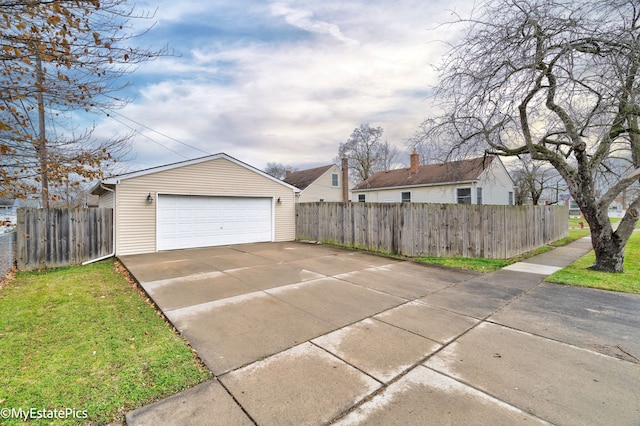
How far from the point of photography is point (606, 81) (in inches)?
226

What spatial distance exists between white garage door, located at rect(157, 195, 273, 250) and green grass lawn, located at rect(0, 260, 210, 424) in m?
5.36

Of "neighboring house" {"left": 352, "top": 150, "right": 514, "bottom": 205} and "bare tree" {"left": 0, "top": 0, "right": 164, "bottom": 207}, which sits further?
"neighboring house" {"left": 352, "top": 150, "right": 514, "bottom": 205}

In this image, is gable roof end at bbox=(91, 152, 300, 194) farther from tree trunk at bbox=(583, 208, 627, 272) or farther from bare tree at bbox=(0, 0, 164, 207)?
tree trunk at bbox=(583, 208, 627, 272)

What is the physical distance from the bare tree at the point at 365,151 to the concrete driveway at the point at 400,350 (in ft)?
77.6

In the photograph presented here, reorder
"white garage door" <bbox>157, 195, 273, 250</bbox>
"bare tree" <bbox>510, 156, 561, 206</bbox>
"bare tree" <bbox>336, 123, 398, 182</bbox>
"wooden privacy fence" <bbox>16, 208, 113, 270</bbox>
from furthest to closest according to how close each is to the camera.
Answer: "bare tree" <bbox>336, 123, 398, 182</bbox> < "bare tree" <bbox>510, 156, 561, 206</bbox> < "white garage door" <bbox>157, 195, 273, 250</bbox> < "wooden privacy fence" <bbox>16, 208, 113, 270</bbox>

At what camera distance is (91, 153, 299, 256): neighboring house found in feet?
31.6

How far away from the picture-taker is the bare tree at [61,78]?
3.41m

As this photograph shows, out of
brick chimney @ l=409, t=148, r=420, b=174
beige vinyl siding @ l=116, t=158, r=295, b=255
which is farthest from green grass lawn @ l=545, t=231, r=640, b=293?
brick chimney @ l=409, t=148, r=420, b=174

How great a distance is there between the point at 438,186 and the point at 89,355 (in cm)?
1861

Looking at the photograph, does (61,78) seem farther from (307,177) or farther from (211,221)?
(307,177)

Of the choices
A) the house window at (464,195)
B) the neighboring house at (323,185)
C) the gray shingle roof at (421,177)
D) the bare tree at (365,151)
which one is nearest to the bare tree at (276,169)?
the bare tree at (365,151)

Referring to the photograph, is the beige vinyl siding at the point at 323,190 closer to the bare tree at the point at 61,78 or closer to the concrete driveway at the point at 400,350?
the concrete driveway at the point at 400,350

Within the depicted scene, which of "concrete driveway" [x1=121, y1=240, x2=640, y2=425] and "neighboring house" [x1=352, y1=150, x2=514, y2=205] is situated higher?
"neighboring house" [x1=352, y1=150, x2=514, y2=205]

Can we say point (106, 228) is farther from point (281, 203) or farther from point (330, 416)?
point (330, 416)
